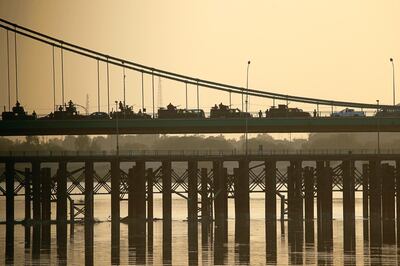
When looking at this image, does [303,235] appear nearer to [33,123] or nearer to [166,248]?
[166,248]

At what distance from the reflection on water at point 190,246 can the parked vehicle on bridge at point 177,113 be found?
87.5 ft

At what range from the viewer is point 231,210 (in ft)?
578

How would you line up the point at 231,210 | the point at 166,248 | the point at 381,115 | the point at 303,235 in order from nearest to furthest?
the point at 166,248 < the point at 303,235 < the point at 381,115 < the point at 231,210

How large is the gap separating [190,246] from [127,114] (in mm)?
55921

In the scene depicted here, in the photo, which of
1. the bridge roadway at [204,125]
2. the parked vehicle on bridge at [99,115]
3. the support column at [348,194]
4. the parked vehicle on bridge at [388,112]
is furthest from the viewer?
the parked vehicle on bridge at [99,115]

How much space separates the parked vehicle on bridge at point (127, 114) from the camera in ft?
543

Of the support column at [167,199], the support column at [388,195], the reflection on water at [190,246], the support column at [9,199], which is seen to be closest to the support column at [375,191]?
the support column at [388,195]

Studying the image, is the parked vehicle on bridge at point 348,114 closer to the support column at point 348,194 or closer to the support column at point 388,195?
the support column at point 388,195

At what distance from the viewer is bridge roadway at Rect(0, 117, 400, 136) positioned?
15988 cm

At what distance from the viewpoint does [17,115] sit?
166 metres

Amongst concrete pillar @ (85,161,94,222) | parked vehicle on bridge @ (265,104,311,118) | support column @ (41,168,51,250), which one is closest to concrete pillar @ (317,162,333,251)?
concrete pillar @ (85,161,94,222)

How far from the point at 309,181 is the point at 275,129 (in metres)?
18.4

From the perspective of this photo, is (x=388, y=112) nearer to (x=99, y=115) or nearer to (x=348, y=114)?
(x=348, y=114)

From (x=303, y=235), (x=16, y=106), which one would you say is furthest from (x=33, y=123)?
(x=303, y=235)
